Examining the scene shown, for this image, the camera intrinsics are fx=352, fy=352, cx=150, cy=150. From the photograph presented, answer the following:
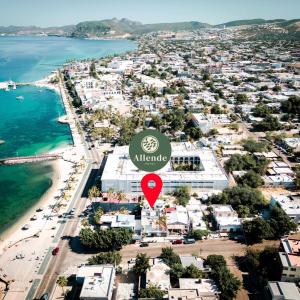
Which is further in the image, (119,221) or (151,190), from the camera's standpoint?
(151,190)

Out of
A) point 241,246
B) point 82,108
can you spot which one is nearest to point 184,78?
point 82,108

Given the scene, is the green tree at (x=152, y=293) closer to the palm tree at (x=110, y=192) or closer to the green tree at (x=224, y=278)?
the green tree at (x=224, y=278)

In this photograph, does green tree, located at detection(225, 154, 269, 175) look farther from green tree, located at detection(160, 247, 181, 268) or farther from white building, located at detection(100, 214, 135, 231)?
green tree, located at detection(160, 247, 181, 268)

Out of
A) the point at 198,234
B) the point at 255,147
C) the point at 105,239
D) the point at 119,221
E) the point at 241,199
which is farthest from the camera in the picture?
the point at 255,147

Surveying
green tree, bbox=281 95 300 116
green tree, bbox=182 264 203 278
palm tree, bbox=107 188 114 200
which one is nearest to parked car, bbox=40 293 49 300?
green tree, bbox=182 264 203 278

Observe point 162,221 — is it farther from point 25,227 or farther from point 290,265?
point 25,227

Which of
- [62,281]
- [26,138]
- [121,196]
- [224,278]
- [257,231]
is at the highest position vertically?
[224,278]

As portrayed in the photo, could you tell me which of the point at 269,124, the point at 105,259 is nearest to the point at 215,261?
the point at 105,259

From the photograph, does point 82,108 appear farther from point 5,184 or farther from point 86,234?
point 86,234
